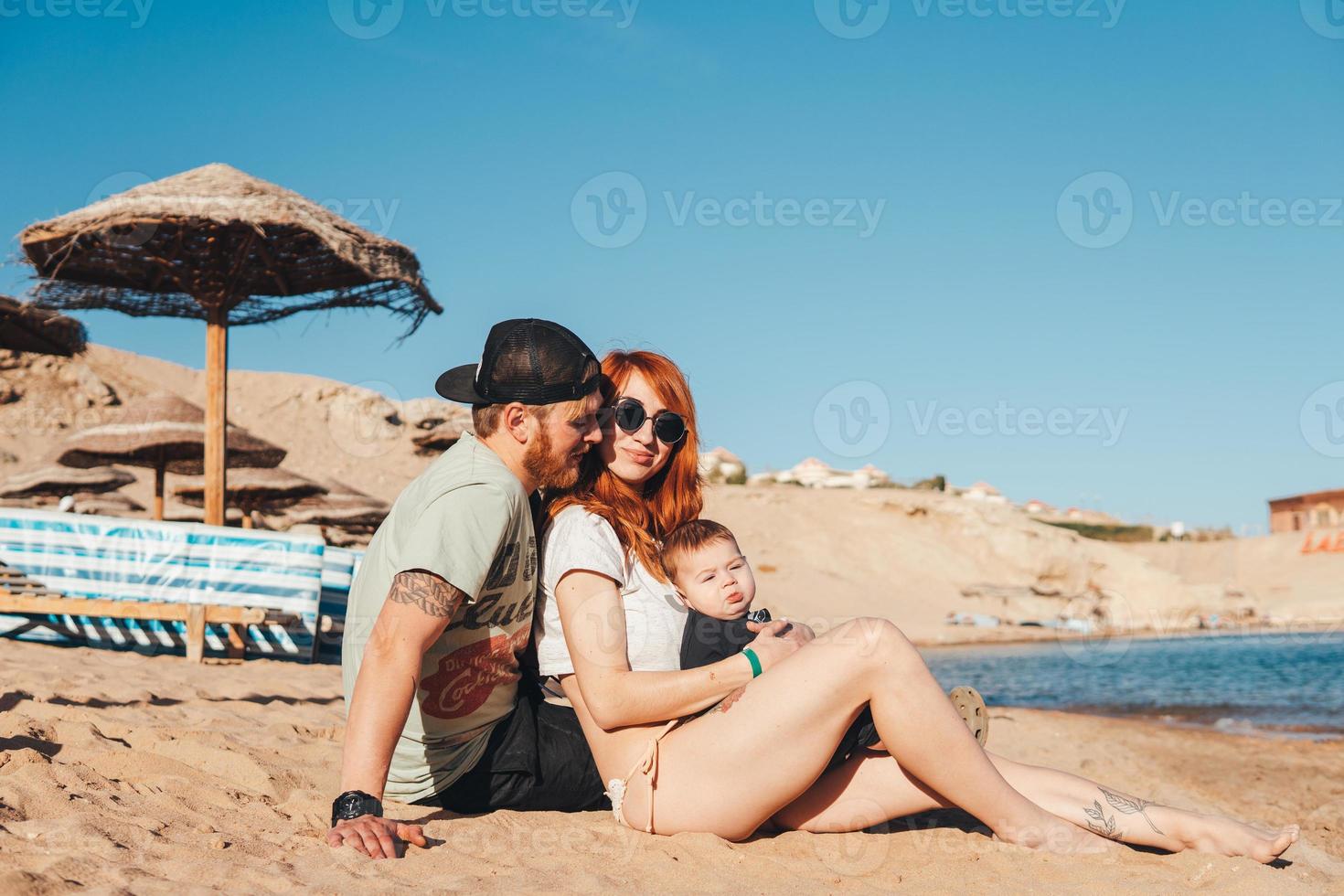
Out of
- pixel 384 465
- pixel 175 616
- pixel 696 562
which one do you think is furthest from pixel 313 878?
pixel 384 465

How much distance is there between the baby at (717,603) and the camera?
2.70 m

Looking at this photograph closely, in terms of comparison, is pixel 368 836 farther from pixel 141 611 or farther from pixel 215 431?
pixel 215 431

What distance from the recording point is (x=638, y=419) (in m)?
2.88

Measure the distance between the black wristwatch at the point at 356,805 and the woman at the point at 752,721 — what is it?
0.57 m

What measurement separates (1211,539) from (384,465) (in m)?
32.5

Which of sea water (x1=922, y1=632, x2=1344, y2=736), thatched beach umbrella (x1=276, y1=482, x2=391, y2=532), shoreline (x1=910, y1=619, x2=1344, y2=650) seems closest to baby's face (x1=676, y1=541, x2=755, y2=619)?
sea water (x1=922, y1=632, x2=1344, y2=736)

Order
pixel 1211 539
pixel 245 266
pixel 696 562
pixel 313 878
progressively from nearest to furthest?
pixel 313 878, pixel 696 562, pixel 245 266, pixel 1211 539

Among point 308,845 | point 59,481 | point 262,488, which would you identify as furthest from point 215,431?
point 59,481

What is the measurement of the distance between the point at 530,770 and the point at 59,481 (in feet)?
45.4

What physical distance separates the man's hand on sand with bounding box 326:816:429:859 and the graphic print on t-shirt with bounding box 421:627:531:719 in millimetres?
380

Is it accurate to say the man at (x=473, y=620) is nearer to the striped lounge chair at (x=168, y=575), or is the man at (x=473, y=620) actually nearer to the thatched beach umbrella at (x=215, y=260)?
the striped lounge chair at (x=168, y=575)

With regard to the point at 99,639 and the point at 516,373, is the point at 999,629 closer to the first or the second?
the point at 99,639

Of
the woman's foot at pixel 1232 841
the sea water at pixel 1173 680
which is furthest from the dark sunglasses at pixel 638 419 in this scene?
the sea water at pixel 1173 680

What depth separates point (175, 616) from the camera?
6418 millimetres
